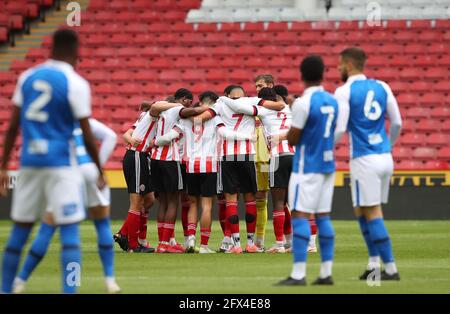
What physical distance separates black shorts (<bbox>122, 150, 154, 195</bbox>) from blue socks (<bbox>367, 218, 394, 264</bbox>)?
16.0ft

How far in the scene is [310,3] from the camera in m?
28.9

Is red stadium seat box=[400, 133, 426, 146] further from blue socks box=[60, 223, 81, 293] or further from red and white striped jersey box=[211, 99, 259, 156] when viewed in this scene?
blue socks box=[60, 223, 81, 293]

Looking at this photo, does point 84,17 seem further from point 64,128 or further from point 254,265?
point 64,128

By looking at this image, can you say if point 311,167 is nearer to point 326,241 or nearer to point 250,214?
point 326,241

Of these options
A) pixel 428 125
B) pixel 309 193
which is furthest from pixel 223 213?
pixel 428 125

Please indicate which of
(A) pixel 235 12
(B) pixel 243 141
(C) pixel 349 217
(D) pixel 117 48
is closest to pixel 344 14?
(A) pixel 235 12

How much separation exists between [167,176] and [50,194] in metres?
6.36

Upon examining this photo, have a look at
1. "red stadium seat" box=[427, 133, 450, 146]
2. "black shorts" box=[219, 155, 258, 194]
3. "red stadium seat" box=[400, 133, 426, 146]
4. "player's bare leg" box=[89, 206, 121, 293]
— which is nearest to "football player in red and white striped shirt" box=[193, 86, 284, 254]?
"black shorts" box=[219, 155, 258, 194]

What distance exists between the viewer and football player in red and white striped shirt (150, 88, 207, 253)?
14.3m

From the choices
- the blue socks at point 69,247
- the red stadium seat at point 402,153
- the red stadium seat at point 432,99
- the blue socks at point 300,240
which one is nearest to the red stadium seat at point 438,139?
the red stadium seat at point 402,153

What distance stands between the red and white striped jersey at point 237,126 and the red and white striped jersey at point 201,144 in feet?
0.36

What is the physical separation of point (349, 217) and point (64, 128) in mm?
15215

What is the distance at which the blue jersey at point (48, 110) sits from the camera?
26.0 feet

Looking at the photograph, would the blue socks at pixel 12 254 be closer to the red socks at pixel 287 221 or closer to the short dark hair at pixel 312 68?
the short dark hair at pixel 312 68
